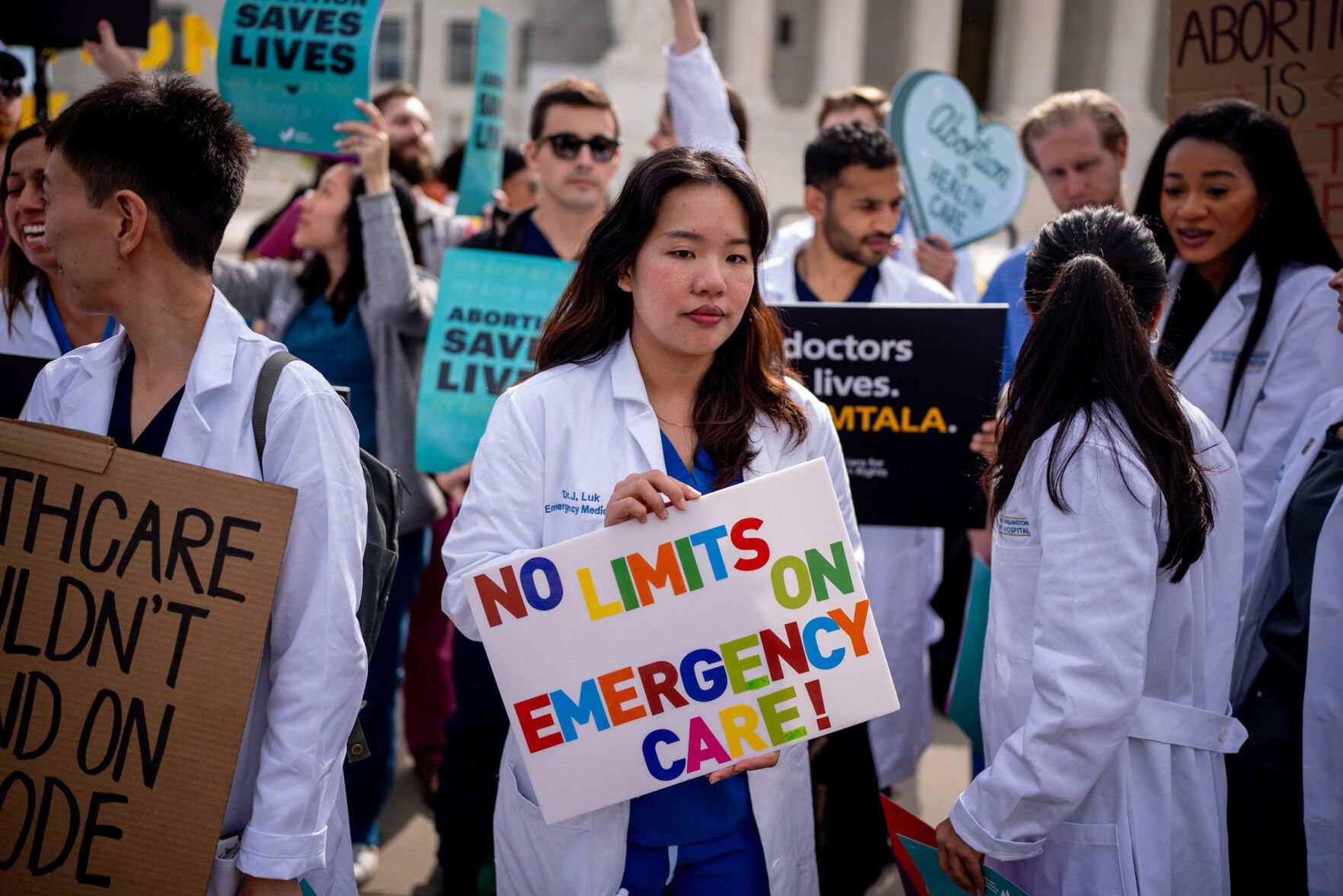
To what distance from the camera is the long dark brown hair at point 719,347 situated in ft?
7.18

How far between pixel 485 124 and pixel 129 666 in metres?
3.44

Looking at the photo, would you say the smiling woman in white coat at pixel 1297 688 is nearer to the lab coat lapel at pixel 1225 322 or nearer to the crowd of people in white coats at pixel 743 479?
the crowd of people in white coats at pixel 743 479

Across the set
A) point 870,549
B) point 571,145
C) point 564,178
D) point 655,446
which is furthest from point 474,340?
point 655,446

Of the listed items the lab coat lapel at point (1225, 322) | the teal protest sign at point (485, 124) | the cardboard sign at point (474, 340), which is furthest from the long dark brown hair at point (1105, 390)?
the teal protest sign at point (485, 124)

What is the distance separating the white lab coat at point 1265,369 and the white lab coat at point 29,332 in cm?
289

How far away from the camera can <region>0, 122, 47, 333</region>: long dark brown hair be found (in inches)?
114

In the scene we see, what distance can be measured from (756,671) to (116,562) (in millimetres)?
1038

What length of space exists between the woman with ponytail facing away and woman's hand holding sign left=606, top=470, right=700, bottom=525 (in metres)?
0.61

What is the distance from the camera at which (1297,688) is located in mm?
2512

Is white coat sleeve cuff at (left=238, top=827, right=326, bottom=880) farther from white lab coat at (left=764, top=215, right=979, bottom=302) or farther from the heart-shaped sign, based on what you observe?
the heart-shaped sign

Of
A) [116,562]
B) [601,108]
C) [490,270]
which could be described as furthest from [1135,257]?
[601,108]

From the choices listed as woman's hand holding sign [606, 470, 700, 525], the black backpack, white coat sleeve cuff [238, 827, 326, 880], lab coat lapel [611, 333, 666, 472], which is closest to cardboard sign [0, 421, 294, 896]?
white coat sleeve cuff [238, 827, 326, 880]

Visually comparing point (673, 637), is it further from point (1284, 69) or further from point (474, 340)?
point (1284, 69)

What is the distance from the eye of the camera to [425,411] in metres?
3.69
